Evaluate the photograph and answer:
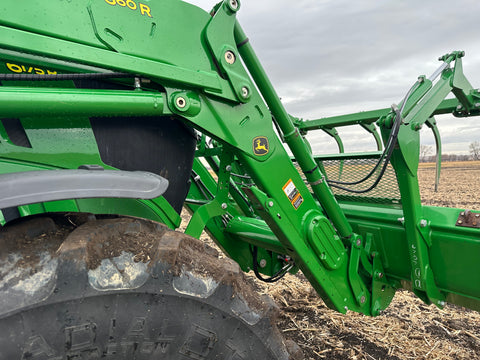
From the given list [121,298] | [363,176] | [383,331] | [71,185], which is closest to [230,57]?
[71,185]

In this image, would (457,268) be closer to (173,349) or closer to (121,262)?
(173,349)

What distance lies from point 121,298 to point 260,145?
3.62 ft

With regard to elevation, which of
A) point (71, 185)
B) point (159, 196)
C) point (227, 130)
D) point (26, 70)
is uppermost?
point (227, 130)

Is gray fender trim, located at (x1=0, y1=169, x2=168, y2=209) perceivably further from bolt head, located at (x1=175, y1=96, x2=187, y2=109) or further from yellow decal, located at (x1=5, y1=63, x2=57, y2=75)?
yellow decal, located at (x1=5, y1=63, x2=57, y2=75)

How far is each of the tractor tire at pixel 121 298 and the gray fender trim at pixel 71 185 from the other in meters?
0.15

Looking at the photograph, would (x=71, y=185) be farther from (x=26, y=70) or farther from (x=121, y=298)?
(x=26, y=70)

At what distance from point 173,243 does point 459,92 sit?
7.86 feet

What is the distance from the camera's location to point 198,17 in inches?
71.1

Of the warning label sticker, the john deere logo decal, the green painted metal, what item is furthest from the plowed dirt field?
the john deere logo decal

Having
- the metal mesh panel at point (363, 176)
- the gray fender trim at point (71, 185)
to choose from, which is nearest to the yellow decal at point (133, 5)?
the gray fender trim at point (71, 185)

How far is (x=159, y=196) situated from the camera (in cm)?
178

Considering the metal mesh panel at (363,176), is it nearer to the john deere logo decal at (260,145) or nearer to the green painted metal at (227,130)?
the green painted metal at (227,130)

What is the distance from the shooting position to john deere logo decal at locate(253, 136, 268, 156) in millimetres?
1968

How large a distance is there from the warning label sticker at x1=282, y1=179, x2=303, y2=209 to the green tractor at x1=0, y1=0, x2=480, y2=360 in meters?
0.01
